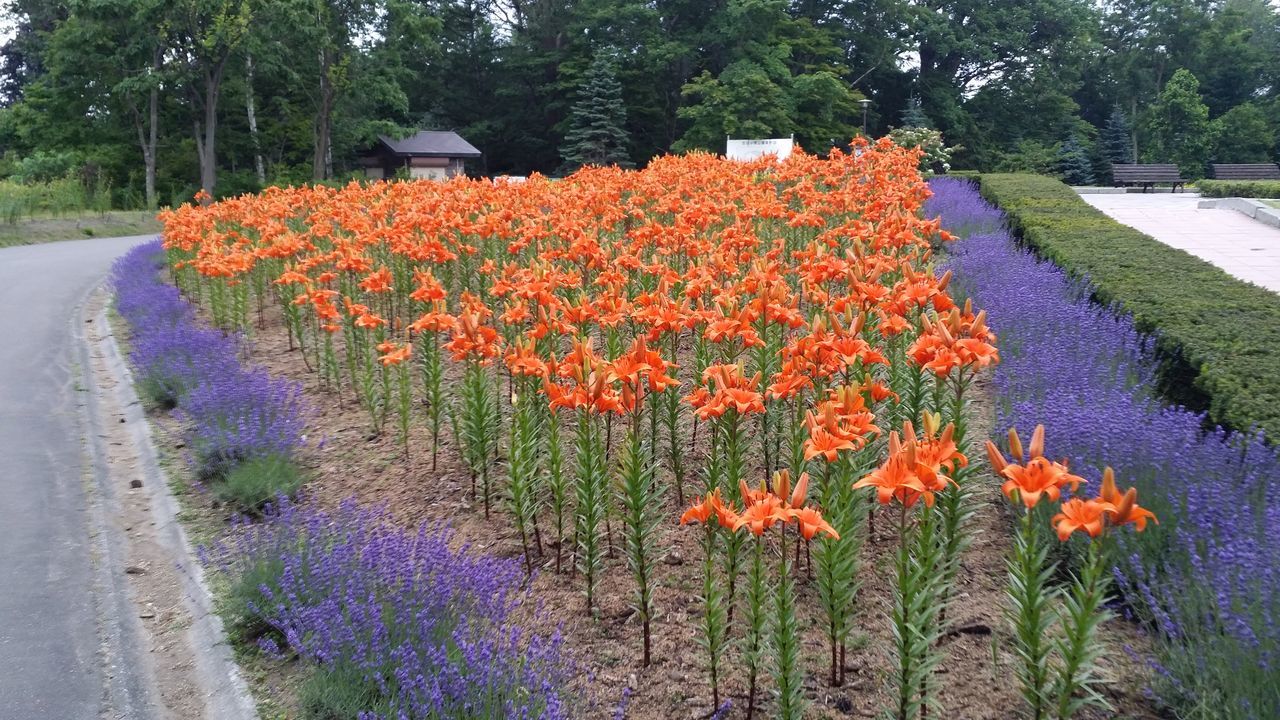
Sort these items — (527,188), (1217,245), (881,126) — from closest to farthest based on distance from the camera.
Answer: (527,188) < (1217,245) < (881,126)

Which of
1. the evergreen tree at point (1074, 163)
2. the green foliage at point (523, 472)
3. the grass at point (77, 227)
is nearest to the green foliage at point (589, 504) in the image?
the green foliage at point (523, 472)

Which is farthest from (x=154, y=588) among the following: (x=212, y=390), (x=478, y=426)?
(x=212, y=390)

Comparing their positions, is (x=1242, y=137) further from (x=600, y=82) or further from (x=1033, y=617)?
(x=1033, y=617)

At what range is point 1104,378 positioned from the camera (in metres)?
4.83

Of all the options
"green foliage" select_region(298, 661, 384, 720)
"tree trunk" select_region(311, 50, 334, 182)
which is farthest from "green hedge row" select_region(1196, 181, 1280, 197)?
"tree trunk" select_region(311, 50, 334, 182)

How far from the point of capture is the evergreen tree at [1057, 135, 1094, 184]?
42656 millimetres

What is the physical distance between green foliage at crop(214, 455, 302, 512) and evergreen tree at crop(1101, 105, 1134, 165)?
48.9 meters

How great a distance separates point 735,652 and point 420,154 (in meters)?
38.6

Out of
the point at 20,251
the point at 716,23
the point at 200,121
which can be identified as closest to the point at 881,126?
the point at 716,23

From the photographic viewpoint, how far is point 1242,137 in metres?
41.2

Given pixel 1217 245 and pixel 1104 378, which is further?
pixel 1217 245

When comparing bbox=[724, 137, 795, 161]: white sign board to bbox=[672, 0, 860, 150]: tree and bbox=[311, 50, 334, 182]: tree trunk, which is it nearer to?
bbox=[672, 0, 860, 150]: tree

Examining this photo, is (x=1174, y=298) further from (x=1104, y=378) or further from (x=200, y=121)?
(x=200, y=121)

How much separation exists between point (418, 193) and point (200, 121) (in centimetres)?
3308
